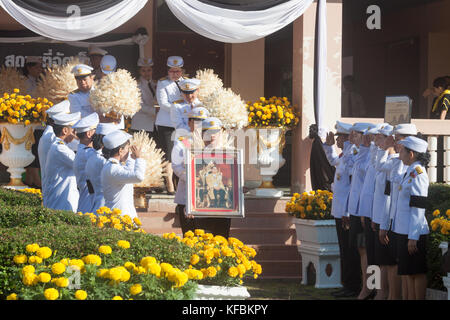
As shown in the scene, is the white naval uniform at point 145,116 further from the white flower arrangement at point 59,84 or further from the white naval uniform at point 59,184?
the white naval uniform at point 59,184

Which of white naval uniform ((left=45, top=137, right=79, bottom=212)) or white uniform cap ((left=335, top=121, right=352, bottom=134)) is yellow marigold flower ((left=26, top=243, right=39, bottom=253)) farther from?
white uniform cap ((left=335, top=121, right=352, bottom=134))

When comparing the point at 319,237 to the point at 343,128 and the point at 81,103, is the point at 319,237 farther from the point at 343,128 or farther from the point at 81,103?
the point at 81,103

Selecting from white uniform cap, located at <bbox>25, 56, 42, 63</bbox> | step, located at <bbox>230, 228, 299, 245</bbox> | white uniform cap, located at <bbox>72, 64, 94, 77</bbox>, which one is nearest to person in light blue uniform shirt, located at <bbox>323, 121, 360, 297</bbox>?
step, located at <bbox>230, 228, 299, 245</bbox>

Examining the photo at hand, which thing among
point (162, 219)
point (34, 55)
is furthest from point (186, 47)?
point (162, 219)

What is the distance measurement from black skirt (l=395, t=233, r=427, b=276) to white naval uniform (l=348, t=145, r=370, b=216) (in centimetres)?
122

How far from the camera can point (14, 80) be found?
39.9 ft

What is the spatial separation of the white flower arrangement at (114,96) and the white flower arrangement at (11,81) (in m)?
2.54

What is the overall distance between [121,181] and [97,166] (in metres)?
0.36

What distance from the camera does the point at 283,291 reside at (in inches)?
364

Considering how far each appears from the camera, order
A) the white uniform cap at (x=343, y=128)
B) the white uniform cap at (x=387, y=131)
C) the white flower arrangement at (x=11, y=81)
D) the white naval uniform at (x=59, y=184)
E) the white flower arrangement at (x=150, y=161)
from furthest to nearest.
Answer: the white flower arrangement at (x=11, y=81)
the white flower arrangement at (x=150, y=161)
the white uniform cap at (x=343, y=128)
the white naval uniform at (x=59, y=184)
the white uniform cap at (x=387, y=131)

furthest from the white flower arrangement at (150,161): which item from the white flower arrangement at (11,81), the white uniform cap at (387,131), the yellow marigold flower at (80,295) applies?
the yellow marigold flower at (80,295)

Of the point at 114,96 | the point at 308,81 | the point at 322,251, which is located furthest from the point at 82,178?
the point at 308,81

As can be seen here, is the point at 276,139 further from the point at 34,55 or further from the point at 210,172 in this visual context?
the point at 34,55

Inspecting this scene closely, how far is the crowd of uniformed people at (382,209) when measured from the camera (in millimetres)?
7430
